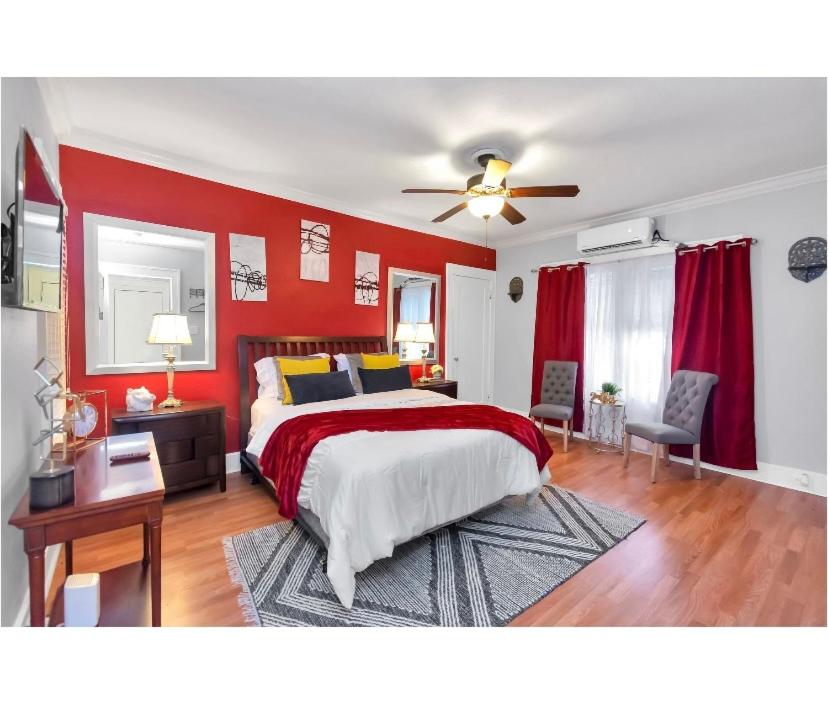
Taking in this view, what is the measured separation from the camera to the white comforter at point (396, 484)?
186 centimetres

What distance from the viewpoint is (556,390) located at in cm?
476

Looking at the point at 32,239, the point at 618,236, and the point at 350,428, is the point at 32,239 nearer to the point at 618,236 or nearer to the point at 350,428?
the point at 350,428

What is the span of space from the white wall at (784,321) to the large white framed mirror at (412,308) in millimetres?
2832

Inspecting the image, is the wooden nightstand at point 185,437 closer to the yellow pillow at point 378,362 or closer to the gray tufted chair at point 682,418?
the yellow pillow at point 378,362

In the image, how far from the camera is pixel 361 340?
4.35 m

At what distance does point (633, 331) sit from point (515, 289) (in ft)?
5.57

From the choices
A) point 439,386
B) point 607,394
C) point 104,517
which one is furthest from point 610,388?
point 104,517

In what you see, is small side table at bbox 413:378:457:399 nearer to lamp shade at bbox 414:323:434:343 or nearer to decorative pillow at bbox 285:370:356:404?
lamp shade at bbox 414:323:434:343

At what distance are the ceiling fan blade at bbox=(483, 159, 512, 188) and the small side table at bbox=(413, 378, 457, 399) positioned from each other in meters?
2.35

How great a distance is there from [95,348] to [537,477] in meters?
3.33

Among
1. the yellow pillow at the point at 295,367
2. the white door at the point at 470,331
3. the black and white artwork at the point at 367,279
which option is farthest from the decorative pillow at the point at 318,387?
the white door at the point at 470,331

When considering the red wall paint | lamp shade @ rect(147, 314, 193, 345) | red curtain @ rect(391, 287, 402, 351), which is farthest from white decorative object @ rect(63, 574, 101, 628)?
red curtain @ rect(391, 287, 402, 351)
